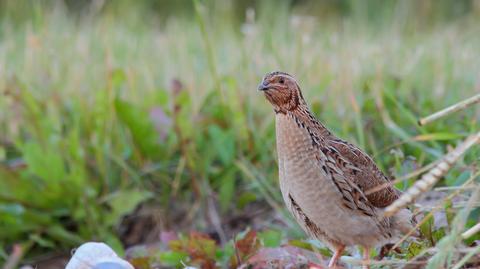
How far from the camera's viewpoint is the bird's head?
255 cm

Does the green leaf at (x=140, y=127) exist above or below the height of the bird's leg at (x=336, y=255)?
above

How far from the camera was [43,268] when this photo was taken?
13.7ft

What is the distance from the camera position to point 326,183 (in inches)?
96.3

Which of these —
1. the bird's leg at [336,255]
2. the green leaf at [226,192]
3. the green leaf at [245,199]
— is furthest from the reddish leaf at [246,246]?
the green leaf at [226,192]

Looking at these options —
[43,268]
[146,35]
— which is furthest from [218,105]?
[146,35]

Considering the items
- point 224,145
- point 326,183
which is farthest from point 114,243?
point 326,183

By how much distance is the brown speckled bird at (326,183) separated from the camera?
2.43 metres

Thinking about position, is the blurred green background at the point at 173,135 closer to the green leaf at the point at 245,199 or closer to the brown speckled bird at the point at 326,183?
the green leaf at the point at 245,199

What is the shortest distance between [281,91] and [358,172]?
0.33 meters

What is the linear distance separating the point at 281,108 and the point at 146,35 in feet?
15.5

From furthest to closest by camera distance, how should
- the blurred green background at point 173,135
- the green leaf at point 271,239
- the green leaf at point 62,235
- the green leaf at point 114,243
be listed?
1. the green leaf at point 62,235
2. the blurred green background at point 173,135
3. the green leaf at point 114,243
4. the green leaf at point 271,239

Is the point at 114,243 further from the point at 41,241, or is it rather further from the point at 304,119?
the point at 304,119

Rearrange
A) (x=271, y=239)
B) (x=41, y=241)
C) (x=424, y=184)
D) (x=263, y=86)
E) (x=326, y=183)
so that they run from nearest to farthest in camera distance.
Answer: (x=424, y=184)
(x=326, y=183)
(x=263, y=86)
(x=271, y=239)
(x=41, y=241)

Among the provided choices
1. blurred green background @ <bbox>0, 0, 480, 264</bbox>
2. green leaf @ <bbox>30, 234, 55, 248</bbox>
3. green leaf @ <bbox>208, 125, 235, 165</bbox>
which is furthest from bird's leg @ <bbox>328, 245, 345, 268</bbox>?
green leaf @ <bbox>30, 234, 55, 248</bbox>
